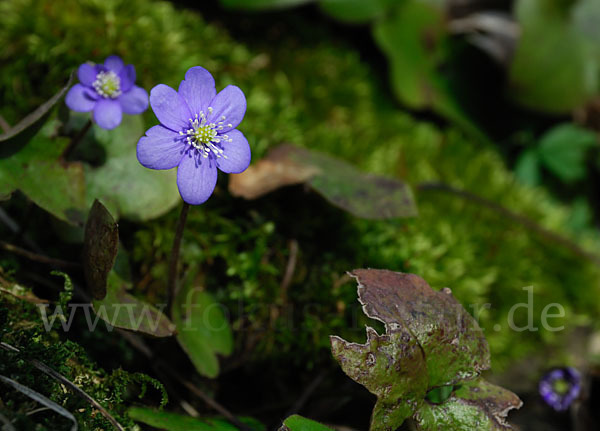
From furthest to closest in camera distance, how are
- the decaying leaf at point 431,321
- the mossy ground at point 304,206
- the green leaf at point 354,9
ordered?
the green leaf at point 354,9
the mossy ground at point 304,206
the decaying leaf at point 431,321

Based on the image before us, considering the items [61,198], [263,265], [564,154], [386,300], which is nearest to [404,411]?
[386,300]

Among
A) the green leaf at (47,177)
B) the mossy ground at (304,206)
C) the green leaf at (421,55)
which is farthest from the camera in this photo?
the green leaf at (421,55)

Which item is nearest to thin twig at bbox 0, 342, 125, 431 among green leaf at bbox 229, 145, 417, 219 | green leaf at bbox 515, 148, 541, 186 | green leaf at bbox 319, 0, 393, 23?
green leaf at bbox 229, 145, 417, 219

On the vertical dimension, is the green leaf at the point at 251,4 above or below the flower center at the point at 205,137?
above

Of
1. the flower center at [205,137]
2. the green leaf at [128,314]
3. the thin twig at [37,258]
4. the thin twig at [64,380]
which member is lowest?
the thin twig at [64,380]

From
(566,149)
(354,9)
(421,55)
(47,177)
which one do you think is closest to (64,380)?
(47,177)

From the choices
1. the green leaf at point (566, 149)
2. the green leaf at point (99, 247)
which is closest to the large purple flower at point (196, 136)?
the green leaf at point (99, 247)

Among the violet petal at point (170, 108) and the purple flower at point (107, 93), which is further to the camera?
the purple flower at point (107, 93)

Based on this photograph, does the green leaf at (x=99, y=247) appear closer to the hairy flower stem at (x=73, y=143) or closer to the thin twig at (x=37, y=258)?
the thin twig at (x=37, y=258)

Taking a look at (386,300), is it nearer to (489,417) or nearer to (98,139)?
(489,417)
